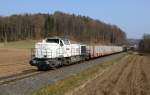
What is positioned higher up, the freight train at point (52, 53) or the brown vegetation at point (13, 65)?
the freight train at point (52, 53)

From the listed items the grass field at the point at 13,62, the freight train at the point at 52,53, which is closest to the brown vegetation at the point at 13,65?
the grass field at the point at 13,62

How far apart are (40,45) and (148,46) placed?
164 metres

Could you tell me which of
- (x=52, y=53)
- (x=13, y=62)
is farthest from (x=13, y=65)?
(x=52, y=53)

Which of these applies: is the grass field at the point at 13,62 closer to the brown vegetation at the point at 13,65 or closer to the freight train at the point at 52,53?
the brown vegetation at the point at 13,65

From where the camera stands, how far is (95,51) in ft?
198

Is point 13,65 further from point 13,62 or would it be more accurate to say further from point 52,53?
point 52,53

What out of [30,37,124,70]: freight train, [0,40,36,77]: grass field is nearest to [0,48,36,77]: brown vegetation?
[0,40,36,77]: grass field

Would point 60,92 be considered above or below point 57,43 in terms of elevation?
below

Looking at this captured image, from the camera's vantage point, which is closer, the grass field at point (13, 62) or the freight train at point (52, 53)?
the freight train at point (52, 53)

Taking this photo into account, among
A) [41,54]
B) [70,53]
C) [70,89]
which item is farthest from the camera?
[70,53]

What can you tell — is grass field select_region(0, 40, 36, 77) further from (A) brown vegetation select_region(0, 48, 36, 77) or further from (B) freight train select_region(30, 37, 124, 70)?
(B) freight train select_region(30, 37, 124, 70)

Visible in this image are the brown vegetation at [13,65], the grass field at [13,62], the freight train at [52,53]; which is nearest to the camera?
the freight train at [52,53]

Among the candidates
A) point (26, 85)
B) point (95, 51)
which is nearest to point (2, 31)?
point (95, 51)

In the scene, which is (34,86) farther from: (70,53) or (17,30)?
(17,30)
